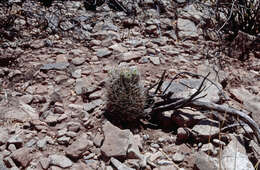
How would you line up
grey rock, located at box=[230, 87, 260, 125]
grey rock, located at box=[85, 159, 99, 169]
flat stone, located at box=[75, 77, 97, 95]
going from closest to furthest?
grey rock, located at box=[85, 159, 99, 169]
grey rock, located at box=[230, 87, 260, 125]
flat stone, located at box=[75, 77, 97, 95]

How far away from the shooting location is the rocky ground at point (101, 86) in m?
2.07

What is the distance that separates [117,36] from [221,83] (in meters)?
1.49

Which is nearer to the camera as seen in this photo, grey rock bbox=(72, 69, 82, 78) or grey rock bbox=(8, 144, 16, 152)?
grey rock bbox=(8, 144, 16, 152)

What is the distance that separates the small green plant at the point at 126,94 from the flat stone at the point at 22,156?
0.78 m

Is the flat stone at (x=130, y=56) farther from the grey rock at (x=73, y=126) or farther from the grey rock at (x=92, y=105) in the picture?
the grey rock at (x=73, y=126)

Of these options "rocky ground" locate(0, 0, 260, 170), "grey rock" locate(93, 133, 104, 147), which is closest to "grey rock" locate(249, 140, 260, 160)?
"rocky ground" locate(0, 0, 260, 170)

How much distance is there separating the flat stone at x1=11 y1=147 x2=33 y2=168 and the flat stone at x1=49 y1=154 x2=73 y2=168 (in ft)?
0.50

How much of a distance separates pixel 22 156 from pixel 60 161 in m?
0.26

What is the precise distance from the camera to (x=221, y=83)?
3080mm

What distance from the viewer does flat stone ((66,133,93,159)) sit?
80.4 inches

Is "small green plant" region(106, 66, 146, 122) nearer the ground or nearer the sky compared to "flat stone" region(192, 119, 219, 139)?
nearer the sky

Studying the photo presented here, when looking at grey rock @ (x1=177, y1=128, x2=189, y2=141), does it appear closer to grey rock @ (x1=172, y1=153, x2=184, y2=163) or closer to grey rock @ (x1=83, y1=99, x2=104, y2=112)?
grey rock @ (x1=172, y1=153, x2=184, y2=163)

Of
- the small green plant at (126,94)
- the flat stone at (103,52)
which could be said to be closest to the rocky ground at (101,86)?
the flat stone at (103,52)

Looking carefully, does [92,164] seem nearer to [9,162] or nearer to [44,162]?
[44,162]
